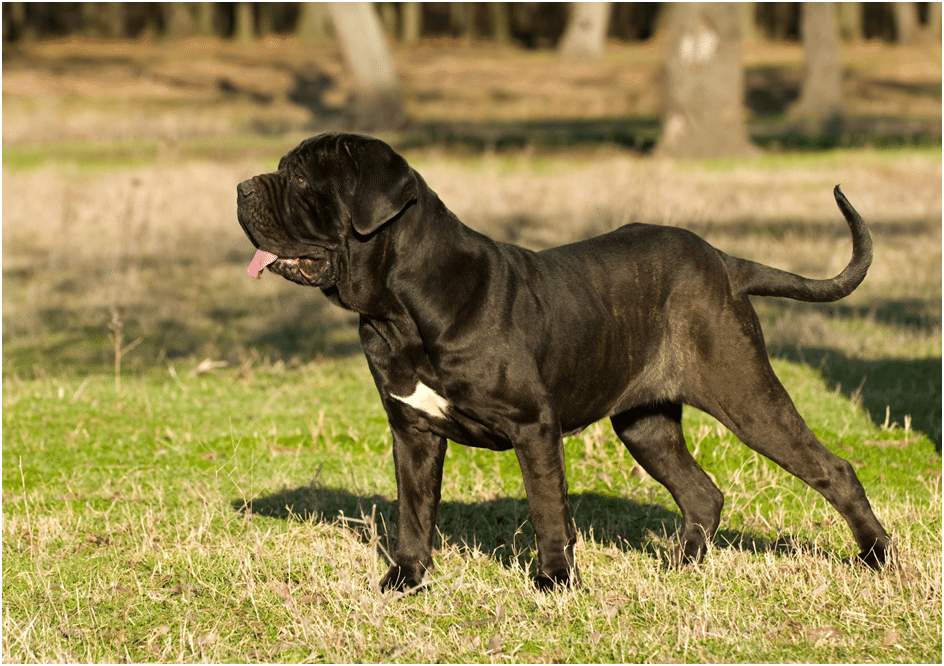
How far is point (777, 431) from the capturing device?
223 inches

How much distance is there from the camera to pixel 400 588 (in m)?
5.57

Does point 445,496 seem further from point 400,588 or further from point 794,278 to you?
point 794,278

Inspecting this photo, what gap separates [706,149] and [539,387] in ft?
70.5

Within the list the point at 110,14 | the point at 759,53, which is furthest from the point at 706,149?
the point at 110,14

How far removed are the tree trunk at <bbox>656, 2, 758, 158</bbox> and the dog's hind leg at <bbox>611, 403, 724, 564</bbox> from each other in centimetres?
1999

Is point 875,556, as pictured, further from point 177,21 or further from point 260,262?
point 177,21

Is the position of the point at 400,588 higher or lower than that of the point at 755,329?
lower

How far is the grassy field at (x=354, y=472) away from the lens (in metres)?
5.10

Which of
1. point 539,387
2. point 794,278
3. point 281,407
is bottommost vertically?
point 281,407

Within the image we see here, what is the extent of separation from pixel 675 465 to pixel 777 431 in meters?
0.66

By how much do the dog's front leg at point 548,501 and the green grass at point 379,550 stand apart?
113 millimetres

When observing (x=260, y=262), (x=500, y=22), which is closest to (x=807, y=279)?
(x=260, y=262)

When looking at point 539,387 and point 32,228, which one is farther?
point 32,228

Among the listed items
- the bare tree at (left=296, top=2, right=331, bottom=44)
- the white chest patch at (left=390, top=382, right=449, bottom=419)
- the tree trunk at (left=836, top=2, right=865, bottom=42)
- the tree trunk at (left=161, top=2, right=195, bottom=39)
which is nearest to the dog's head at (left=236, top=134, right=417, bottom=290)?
the white chest patch at (left=390, top=382, right=449, bottom=419)
